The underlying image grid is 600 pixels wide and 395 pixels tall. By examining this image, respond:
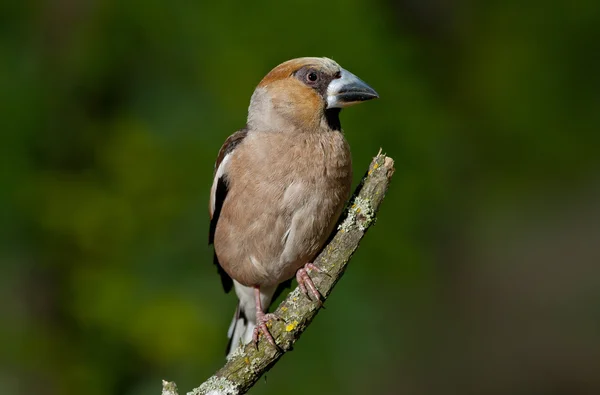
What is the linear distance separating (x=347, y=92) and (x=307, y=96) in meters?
0.23

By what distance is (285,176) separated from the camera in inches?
173

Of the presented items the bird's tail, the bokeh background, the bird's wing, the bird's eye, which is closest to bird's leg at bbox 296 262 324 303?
the bird's wing

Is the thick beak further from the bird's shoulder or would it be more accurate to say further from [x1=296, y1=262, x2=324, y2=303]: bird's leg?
[x1=296, y1=262, x2=324, y2=303]: bird's leg

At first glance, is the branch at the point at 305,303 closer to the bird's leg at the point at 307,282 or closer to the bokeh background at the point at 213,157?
the bird's leg at the point at 307,282

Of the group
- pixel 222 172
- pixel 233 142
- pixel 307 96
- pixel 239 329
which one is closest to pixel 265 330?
pixel 222 172

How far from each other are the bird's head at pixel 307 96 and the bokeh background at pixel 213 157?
1.99 meters

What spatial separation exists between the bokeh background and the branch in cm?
244

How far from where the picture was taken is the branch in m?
3.85

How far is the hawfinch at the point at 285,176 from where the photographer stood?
438cm

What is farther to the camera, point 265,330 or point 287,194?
point 287,194

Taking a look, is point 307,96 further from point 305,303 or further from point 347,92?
point 305,303
